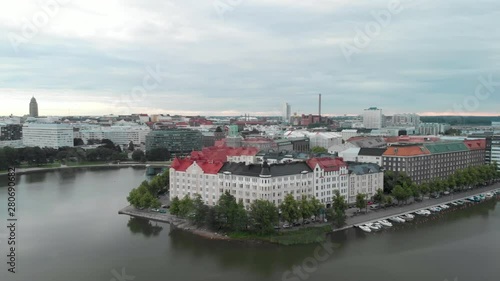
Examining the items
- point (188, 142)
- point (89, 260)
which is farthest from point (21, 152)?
point (89, 260)

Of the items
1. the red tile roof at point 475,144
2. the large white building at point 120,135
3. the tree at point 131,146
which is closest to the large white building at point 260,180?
the red tile roof at point 475,144

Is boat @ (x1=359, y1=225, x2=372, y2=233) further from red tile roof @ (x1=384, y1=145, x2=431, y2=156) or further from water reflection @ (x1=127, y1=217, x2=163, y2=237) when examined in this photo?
red tile roof @ (x1=384, y1=145, x2=431, y2=156)

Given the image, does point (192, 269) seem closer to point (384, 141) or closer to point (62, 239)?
point (62, 239)

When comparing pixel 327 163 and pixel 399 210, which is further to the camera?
pixel 327 163

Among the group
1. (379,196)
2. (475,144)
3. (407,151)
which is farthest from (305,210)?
(475,144)

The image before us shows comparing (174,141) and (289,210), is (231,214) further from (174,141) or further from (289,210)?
(174,141)

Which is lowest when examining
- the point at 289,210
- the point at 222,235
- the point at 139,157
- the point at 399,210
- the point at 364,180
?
the point at 222,235

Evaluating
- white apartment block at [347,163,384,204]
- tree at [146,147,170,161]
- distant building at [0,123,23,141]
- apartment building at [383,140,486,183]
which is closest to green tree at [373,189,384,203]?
white apartment block at [347,163,384,204]
